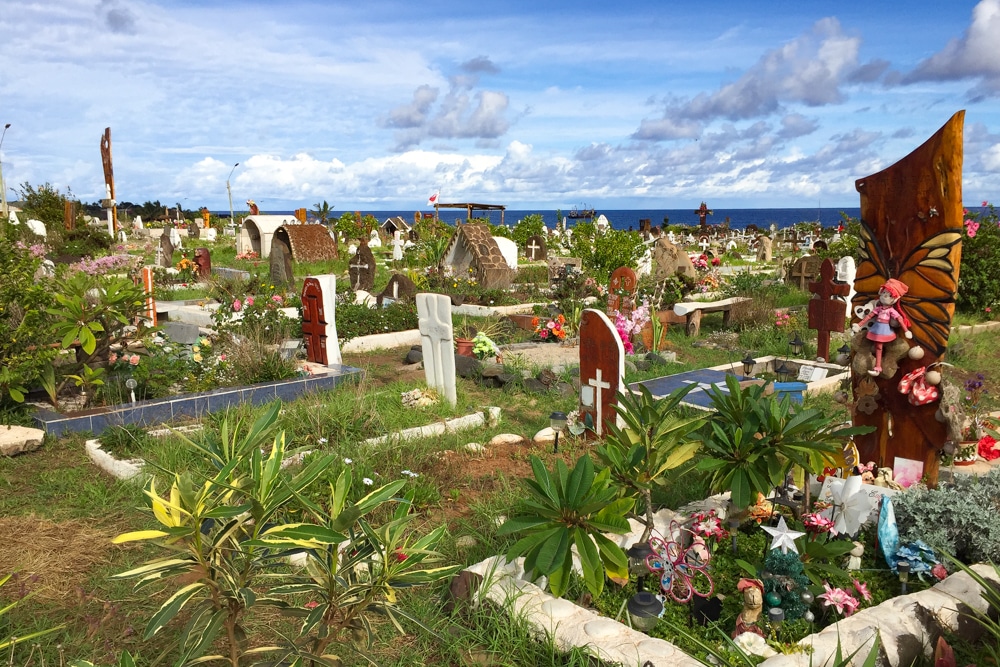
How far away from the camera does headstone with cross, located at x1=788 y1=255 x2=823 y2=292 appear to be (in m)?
15.7

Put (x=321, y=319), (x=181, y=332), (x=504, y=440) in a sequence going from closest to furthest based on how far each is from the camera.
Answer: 1. (x=504, y=440)
2. (x=321, y=319)
3. (x=181, y=332)

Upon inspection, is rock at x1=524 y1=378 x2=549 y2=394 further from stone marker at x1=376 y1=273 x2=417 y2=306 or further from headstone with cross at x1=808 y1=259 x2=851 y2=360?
stone marker at x1=376 y1=273 x2=417 y2=306

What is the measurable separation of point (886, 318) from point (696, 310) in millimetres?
7367

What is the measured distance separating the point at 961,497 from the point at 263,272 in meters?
18.3

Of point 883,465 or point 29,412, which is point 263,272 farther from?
point 883,465

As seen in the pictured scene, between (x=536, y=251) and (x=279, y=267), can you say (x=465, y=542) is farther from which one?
(x=536, y=251)

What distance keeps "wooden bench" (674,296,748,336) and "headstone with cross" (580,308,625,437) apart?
18.8 ft

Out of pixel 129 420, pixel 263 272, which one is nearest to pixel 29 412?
pixel 129 420

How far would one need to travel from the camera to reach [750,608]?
3.39 m

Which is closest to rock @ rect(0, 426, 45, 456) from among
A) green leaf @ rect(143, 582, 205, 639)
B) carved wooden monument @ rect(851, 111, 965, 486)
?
green leaf @ rect(143, 582, 205, 639)

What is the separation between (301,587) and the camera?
2.36 meters

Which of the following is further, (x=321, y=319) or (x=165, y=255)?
(x=165, y=255)

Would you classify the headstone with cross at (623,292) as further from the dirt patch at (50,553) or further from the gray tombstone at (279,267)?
the gray tombstone at (279,267)

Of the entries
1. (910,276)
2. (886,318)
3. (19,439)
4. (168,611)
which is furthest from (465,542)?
(19,439)
